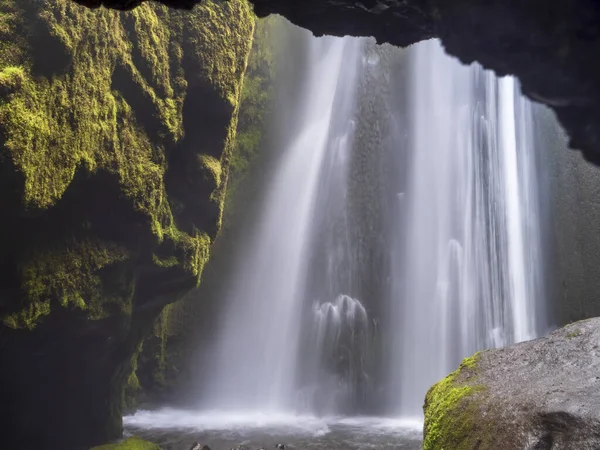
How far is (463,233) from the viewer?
23.4m

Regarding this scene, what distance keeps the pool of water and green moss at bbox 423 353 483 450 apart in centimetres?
914

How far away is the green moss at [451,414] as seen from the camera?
4730 millimetres

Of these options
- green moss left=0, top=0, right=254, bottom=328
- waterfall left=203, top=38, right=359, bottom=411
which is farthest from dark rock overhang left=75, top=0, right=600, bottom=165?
waterfall left=203, top=38, right=359, bottom=411

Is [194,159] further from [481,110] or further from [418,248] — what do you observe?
[481,110]

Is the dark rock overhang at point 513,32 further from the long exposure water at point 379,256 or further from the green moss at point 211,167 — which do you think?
the long exposure water at point 379,256

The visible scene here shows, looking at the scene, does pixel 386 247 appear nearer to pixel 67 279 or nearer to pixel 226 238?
pixel 226 238

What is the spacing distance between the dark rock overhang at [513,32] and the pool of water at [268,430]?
11.5m

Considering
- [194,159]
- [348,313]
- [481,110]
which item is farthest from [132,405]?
[481,110]

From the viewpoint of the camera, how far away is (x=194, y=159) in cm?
1307

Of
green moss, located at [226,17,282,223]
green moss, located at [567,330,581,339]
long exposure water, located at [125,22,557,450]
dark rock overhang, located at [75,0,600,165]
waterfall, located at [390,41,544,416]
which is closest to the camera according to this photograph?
dark rock overhang, located at [75,0,600,165]

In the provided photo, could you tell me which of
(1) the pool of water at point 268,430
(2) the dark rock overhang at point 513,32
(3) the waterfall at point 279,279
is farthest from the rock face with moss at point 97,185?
(3) the waterfall at point 279,279

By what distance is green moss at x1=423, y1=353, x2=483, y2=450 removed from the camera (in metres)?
4.73

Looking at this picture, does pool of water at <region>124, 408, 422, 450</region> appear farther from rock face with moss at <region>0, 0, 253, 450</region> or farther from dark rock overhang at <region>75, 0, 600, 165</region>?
dark rock overhang at <region>75, 0, 600, 165</region>

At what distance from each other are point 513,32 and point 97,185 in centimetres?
859
